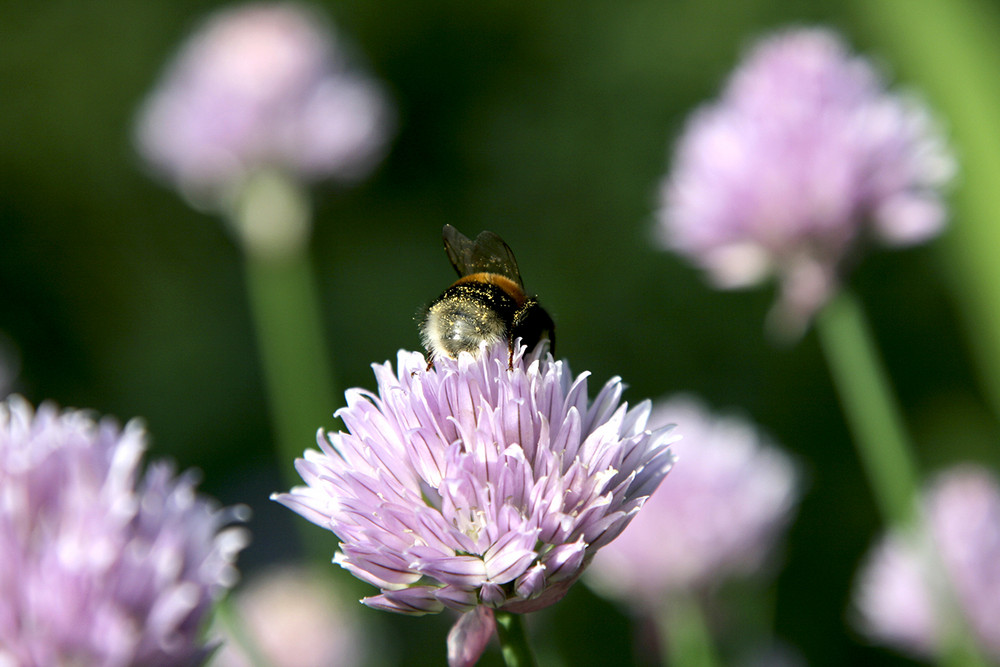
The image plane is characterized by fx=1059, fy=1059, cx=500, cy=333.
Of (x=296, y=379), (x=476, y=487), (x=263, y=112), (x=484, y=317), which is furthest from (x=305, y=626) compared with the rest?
(x=476, y=487)

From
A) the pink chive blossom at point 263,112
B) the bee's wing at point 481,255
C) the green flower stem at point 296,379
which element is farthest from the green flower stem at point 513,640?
the pink chive blossom at point 263,112

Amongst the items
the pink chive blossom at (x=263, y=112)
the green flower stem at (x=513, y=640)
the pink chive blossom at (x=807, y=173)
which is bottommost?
the green flower stem at (x=513, y=640)

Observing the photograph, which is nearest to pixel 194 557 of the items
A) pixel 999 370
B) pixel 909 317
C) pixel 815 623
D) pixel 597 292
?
pixel 999 370

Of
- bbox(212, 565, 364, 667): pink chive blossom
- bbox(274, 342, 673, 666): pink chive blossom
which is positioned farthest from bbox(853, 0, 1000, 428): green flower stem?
bbox(212, 565, 364, 667): pink chive blossom

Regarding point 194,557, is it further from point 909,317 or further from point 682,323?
point 909,317

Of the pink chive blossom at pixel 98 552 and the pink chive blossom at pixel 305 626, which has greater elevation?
the pink chive blossom at pixel 305 626

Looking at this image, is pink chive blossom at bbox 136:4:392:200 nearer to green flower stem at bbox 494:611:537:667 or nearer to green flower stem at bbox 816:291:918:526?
green flower stem at bbox 816:291:918:526

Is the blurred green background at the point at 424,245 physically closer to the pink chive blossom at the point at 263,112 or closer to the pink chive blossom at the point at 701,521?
the pink chive blossom at the point at 263,112
